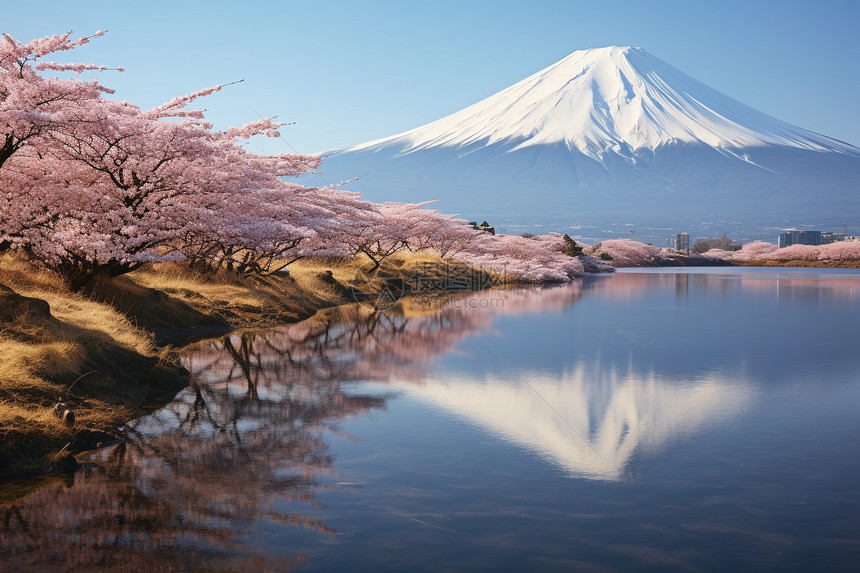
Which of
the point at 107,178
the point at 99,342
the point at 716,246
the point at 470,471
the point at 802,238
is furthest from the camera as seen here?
the point at 716,246

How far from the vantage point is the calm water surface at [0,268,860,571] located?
18.8 ft

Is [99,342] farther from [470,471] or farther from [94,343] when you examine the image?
[470,471]

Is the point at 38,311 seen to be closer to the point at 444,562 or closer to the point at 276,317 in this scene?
the point at 444,562

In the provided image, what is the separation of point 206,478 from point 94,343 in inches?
191

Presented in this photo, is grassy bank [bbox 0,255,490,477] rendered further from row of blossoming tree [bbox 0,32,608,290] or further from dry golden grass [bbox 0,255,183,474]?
row of blossoming tree [bbox 0,32,608,290]

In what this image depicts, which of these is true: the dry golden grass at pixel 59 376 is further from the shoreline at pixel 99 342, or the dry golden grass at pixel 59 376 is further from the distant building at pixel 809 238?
the distant building at pixel 809 238

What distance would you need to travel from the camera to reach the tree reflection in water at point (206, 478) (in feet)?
18.5

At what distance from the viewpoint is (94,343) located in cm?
1112

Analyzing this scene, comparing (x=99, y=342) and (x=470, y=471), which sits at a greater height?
(x=99, y=342)

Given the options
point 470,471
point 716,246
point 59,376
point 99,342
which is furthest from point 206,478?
point 716,246

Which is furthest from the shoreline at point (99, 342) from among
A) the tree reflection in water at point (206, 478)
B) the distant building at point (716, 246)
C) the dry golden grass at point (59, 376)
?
the distant building at point (716, 246)

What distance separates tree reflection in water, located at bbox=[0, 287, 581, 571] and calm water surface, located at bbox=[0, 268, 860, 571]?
3 centimetres

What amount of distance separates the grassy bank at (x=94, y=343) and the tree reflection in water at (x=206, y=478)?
17.3 inches

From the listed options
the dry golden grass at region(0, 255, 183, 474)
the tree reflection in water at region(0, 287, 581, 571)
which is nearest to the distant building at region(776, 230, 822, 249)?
the tree reflection in water at region(0, 287, 581, 571)
